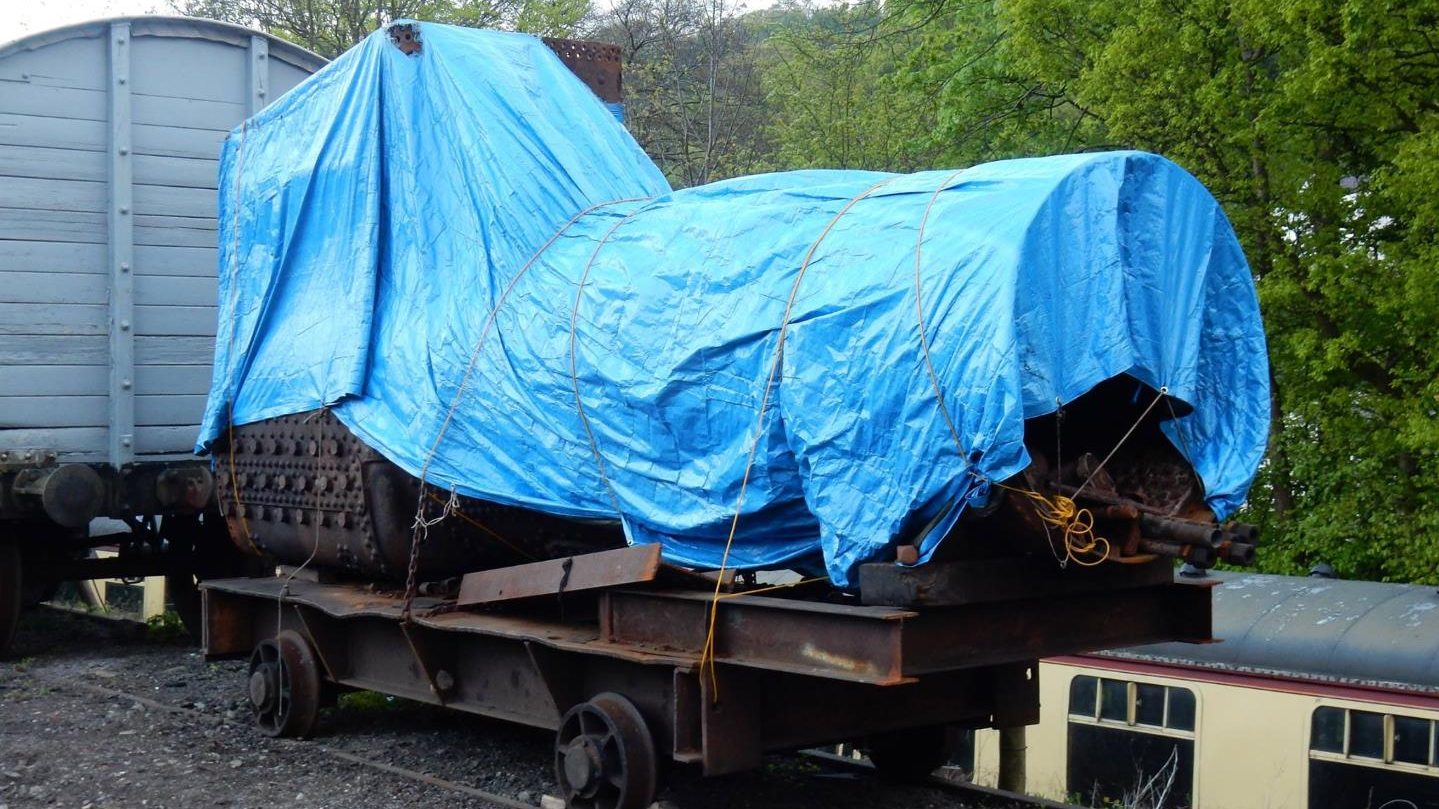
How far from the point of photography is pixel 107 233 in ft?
35.7

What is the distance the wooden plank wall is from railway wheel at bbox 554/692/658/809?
Answer: 588cm

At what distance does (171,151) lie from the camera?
11.2 metres

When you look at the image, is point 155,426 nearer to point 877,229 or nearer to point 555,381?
point 555,381

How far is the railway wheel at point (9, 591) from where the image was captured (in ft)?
36.3

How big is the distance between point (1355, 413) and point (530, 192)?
11.5 metres

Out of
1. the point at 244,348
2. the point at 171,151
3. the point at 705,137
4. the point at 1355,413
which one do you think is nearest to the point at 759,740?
the point at 244,348

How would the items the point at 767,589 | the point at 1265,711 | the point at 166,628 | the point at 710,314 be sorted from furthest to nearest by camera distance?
1. the point at 166,628
2. the point at 1265,711
3. the point at 767,589
4. the point at 710,314

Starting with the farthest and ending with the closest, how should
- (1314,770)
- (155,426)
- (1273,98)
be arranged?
(1273,98), (155,426), (1314,770)

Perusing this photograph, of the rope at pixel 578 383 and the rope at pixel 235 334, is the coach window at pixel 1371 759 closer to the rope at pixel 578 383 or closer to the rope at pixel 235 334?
the rope at pixel 578 383

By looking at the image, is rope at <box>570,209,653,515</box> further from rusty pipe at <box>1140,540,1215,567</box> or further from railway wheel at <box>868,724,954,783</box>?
rusty pipe at <box>1140,540,1215,567</box>

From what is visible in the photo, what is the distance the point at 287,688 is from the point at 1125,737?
6.14m

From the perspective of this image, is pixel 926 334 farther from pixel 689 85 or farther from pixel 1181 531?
pixel 689 85

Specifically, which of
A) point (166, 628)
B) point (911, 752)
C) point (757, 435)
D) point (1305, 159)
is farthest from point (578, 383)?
point (1305, 159)

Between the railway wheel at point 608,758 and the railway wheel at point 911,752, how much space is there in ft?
5.28
